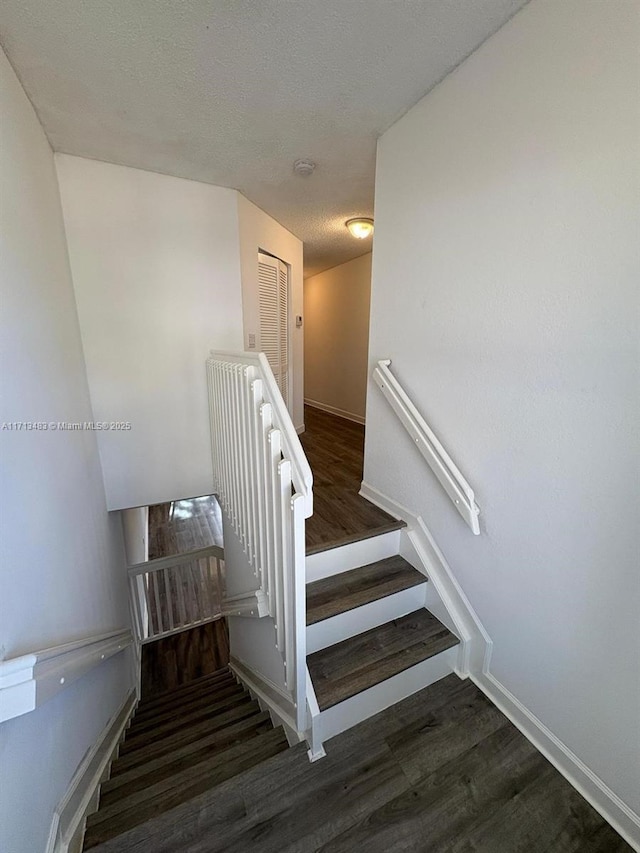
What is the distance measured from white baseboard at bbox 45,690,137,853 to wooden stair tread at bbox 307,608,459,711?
89 cm

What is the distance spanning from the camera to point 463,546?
162 cm

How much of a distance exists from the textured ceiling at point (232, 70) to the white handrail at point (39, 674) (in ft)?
6.77

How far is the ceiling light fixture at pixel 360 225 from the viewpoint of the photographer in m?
3.18

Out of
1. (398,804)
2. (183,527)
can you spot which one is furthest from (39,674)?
(183,527)

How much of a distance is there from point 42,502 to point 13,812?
0.86 meters

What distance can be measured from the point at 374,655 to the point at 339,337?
13.5 ft

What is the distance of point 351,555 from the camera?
188cm

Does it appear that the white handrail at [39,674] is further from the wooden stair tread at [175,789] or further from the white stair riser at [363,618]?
the white stair riser at [363,618]

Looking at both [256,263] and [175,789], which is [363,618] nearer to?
[175,789]

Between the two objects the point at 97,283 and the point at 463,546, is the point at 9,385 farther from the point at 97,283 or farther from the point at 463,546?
the point at 463,546

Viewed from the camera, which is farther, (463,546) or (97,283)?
(97,283)

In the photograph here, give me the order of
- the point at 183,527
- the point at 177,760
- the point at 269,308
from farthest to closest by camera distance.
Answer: the point at 183,527 → the point at 269,308 → the point at 177,760

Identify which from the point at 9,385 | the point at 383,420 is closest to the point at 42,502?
the point at 9,385

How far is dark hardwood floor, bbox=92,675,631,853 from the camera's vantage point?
1.10m
